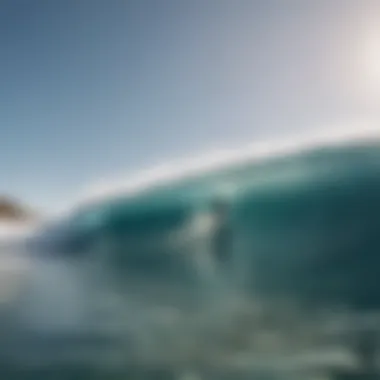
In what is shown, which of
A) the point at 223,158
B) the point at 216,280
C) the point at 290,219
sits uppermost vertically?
the point at 223,158

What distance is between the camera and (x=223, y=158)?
1943 mm

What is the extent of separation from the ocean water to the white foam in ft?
0.09

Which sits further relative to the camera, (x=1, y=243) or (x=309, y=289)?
(x=1, y=243)

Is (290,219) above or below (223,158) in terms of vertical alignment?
below

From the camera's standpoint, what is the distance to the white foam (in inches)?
75.0

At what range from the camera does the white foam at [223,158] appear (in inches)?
75.0

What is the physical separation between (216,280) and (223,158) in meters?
0.34

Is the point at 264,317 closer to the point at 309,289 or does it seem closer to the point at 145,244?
the point at 309,289

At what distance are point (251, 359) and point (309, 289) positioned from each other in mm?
251

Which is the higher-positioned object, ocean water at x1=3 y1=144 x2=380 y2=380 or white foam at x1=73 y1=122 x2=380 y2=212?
Result: white foam at x1=73 y1=122 x2=380 y2=212

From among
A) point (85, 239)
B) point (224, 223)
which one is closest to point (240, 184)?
point (224, 223)

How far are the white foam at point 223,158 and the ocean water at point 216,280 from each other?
0.09ft

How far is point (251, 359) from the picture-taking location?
6.31 feet

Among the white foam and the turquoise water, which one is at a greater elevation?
the white foam
